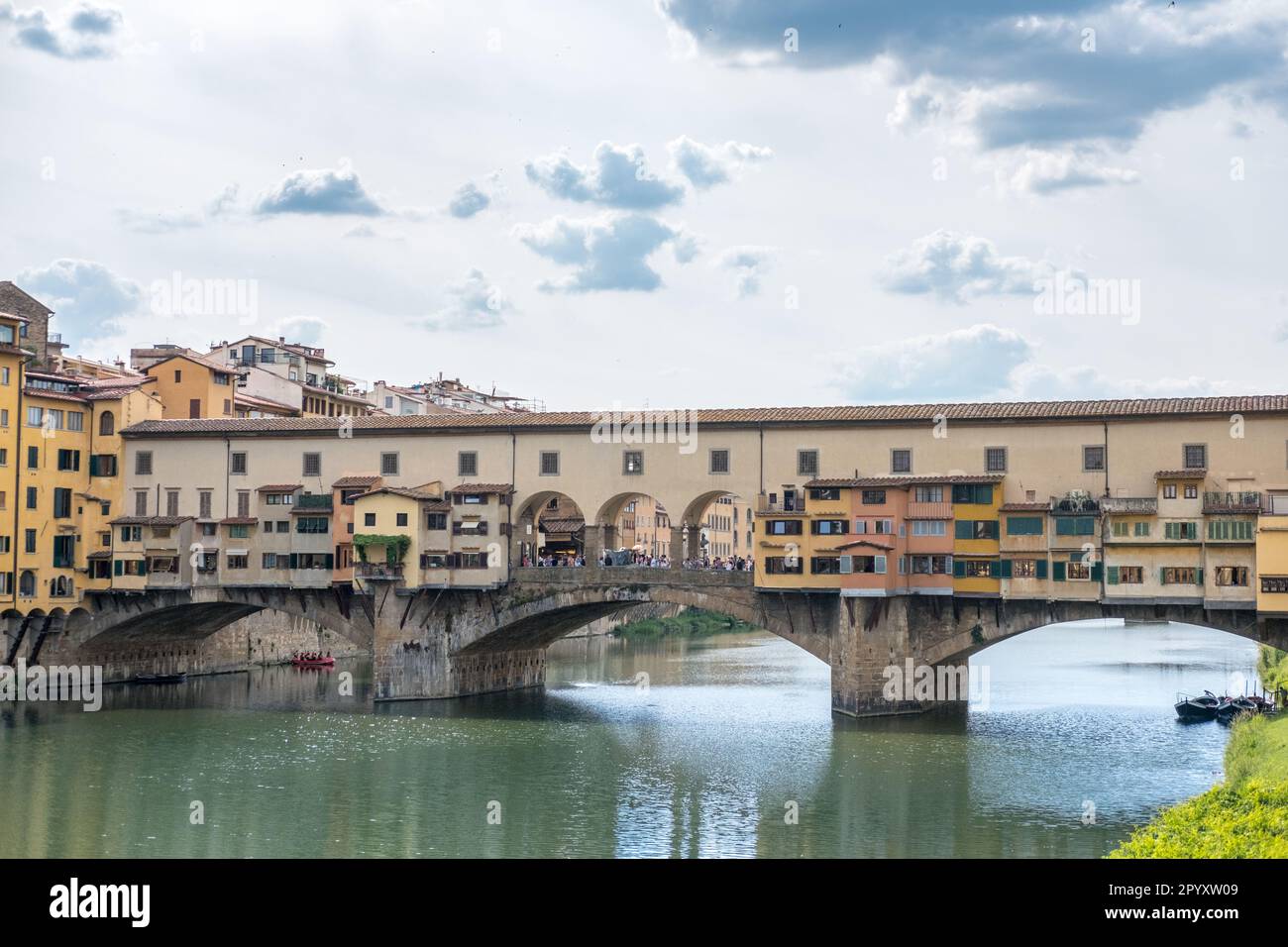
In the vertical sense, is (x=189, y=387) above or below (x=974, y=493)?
above

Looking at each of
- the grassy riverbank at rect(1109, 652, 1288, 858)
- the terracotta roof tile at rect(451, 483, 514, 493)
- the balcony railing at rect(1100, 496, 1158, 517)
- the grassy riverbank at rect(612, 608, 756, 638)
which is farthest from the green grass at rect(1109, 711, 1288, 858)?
the grassy riverbank at rect(612, 608, 756, 638)

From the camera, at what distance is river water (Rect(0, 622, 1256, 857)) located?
32062mm

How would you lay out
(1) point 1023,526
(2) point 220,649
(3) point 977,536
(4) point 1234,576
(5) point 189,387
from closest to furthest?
(4) point 1234,576, (1) point 1023,526, (3) point 977,536, (5) point 189,387, (2) point 220,649

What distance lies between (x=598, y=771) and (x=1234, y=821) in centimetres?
1777

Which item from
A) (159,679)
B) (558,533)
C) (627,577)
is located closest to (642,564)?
(627,577)

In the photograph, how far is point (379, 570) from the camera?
2098 inches

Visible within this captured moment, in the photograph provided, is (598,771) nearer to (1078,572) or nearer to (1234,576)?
(1078,572)

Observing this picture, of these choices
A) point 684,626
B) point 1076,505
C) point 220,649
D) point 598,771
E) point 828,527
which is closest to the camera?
point 598,771

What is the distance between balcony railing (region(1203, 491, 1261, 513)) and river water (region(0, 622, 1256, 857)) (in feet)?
22.0

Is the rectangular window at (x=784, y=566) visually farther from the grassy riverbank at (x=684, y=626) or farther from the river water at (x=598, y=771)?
the grassy riverbank at (x=684, y=626)

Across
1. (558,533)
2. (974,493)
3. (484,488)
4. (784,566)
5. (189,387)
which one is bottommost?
(784,566)
